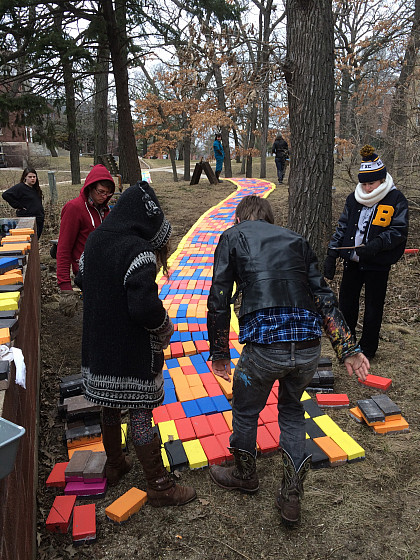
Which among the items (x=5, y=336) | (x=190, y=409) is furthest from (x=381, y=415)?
(x=5, y=336)

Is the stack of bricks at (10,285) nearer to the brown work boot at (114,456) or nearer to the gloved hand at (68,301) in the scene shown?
the gloved hand at (68,301)

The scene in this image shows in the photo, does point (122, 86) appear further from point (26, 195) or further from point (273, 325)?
point (273, 325)

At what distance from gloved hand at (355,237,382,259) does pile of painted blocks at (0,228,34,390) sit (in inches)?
108

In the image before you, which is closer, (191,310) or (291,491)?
(291,491)

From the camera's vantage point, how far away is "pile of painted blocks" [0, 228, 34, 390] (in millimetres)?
2086

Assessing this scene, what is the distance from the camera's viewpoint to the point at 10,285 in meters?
2.94

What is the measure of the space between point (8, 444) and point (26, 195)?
6.85 meters

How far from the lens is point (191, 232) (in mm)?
8688

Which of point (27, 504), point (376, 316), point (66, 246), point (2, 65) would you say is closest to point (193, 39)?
point (66, 246)

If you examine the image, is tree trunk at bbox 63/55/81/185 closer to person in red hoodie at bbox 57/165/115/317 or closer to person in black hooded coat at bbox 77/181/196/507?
person in red hoodie at bbox 57/165/115/317

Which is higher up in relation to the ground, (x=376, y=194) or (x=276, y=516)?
(x=376, y=194)

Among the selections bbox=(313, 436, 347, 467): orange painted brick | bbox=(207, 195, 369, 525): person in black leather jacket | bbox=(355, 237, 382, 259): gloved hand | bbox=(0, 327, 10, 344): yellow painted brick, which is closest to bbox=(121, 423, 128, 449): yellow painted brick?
bbox=(207, 195, 369, 525): person in black leather jacket

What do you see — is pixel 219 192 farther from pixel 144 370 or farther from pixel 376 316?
pixel 144 370

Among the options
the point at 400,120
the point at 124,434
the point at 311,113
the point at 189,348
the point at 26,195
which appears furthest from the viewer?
the point at 400,120
